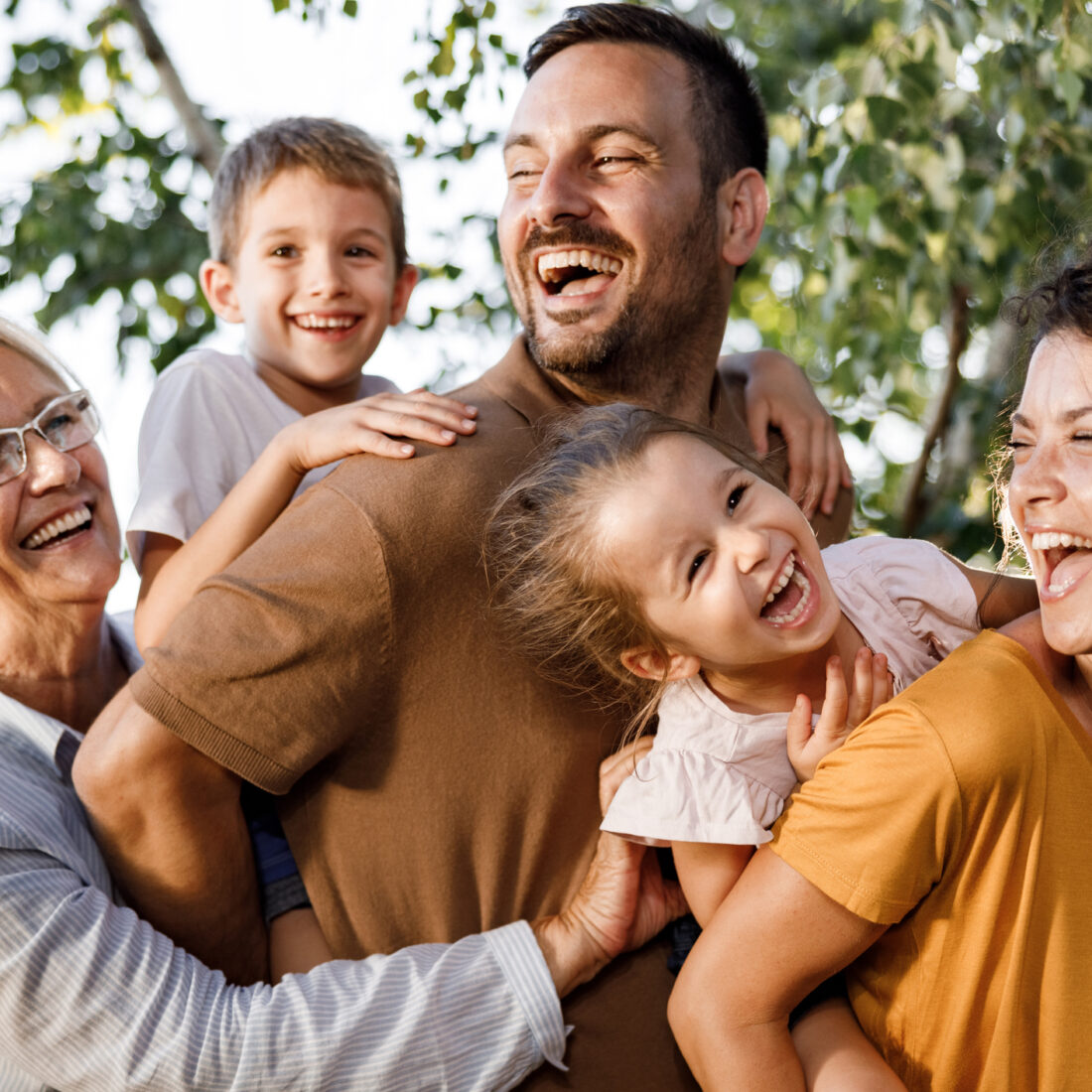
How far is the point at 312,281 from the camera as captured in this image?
2.72 meters

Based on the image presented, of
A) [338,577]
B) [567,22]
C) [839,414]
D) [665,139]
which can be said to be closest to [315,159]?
[567,22]

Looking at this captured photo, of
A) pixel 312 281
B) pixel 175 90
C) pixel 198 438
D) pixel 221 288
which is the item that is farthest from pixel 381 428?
pixel 175 90

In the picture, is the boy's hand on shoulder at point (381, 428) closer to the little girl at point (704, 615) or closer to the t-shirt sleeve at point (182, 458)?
the little girl at point (704, 615)

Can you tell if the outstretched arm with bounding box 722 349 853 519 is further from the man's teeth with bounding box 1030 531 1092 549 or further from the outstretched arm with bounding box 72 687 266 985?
the outstretched arm with bounding box 72 687 266 985

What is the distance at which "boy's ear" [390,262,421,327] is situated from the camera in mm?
2938

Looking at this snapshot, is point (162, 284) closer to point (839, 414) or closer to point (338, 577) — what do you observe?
point (839, 414)

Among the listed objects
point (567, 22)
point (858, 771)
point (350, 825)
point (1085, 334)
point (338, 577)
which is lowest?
point (350, 825)

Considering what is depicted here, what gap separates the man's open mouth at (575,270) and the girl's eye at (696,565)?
59 cm

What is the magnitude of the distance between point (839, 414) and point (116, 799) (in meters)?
3.17

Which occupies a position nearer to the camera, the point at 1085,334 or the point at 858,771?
the point at 858,771

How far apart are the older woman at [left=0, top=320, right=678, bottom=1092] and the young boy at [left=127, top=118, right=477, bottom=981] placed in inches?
15.0

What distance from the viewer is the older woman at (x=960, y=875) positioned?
159 cm

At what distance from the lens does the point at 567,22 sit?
2457 mm

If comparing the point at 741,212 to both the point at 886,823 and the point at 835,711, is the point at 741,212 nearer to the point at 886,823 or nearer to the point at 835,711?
the point at 835,711
